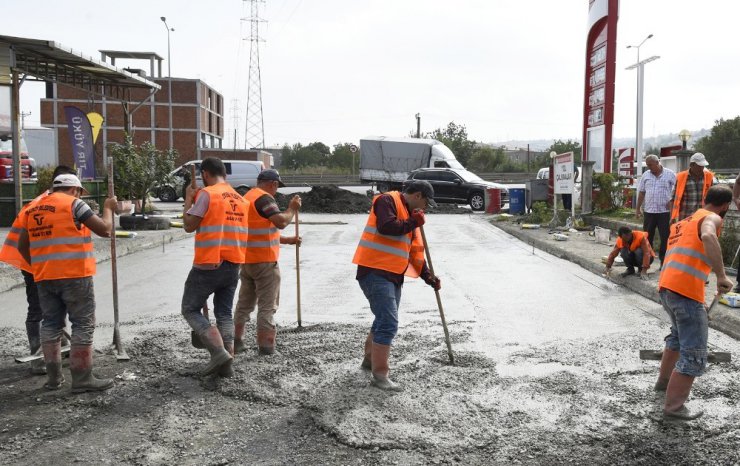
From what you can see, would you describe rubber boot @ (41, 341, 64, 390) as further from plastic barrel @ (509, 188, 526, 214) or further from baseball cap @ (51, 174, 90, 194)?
plastic barrel @ (509, 188, 526, 214)

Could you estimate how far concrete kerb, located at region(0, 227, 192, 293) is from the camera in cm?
1013

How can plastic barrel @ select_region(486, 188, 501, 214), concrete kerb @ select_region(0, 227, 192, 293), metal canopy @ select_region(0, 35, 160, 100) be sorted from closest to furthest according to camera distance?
1. concrete kerb @ select_region(0, 227, 192, 293)
2. metal canopy @ select_region(0, 35, 160, 100)
3. plastic barrel @ select_region(486, 188, 501, 214)

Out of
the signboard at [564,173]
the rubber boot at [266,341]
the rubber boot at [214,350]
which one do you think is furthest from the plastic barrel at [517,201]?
the rubber boot at [214,350]

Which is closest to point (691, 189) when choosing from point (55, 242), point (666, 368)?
point (666, 368)

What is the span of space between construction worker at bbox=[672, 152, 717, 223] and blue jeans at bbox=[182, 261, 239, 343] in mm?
6633

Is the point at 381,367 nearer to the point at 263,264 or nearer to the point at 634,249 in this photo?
the point at 263,264

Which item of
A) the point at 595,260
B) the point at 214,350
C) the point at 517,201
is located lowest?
the point at 595,260

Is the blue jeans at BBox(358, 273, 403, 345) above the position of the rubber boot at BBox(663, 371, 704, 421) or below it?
above

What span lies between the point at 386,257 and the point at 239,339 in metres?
1.81

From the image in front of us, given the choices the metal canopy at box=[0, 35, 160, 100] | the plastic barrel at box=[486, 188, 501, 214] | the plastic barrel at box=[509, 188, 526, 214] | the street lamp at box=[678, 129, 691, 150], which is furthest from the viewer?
the plastic barrel at box=[486, 188, 501, 214]

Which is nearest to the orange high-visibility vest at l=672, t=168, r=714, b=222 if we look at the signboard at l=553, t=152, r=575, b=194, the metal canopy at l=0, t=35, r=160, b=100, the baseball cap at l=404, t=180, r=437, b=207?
the baseball cap at l=404, t=180, r=437, b=207

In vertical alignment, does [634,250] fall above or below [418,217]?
below

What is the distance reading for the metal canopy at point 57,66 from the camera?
14227 mm

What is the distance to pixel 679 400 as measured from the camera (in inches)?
182
